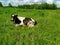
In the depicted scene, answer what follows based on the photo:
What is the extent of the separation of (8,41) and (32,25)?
4355 millimetres

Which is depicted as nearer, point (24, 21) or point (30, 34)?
point (30, 34)

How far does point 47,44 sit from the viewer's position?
656 cm

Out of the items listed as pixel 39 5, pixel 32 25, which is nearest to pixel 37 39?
pixel 32 25

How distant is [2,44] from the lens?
6.40 metres

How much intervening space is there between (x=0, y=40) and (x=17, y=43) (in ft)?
1.79

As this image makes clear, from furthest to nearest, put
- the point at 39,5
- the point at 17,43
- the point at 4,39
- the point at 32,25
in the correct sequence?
1. the point at 39,5
2. the point at 32,25
3. the point at 4,39
4. the point at 17,43

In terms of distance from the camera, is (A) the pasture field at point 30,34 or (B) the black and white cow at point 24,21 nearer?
(A) the pasture field at point 30,34

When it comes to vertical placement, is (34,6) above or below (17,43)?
below

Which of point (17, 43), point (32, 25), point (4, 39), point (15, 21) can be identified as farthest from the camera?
point (15, 21)

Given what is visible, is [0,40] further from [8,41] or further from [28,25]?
[28,25]

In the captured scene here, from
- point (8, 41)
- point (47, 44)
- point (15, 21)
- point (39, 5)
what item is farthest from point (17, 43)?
point (39, 5)

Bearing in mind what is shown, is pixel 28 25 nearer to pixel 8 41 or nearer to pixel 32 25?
pixel 32 25

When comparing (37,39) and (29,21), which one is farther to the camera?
(29,21)

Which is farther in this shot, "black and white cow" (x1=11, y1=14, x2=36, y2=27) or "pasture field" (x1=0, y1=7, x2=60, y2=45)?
"black and white cow" (x1=11, y1=14, x2=36, y2=27)
